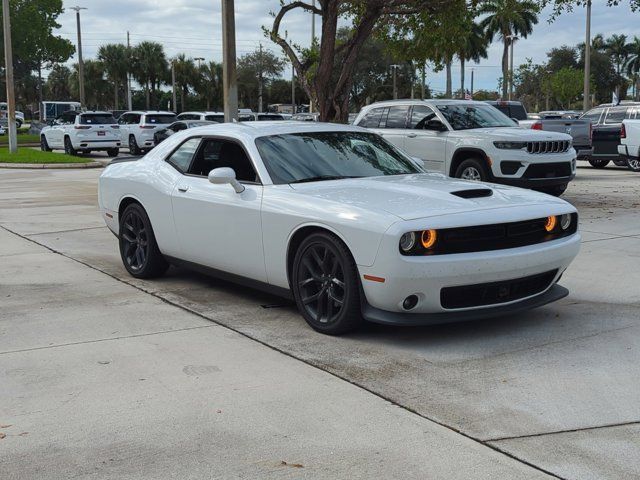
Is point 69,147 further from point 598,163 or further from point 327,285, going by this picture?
point 327,285

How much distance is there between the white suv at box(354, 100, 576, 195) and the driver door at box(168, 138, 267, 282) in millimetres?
6891

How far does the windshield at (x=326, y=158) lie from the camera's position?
652 cm

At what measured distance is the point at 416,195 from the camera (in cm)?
588

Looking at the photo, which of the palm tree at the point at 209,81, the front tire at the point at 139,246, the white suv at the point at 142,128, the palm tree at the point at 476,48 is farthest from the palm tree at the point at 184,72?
the front tire at the point at 139,246

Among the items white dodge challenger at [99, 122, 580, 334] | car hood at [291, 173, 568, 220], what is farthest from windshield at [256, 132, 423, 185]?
car hood at [291, 173, 568, 220]

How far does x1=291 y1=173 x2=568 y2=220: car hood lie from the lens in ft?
18.2

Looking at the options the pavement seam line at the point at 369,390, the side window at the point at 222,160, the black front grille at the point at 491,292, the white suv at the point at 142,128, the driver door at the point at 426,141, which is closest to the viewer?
the pavement seam line at the point at 369,390

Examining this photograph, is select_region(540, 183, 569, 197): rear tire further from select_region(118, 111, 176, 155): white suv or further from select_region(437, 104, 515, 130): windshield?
select_region(118, 111, 176, 155): white suv

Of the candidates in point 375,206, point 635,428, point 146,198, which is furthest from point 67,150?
point 635,428

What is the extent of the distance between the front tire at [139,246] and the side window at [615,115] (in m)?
17.0

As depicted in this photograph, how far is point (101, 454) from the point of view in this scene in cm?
387

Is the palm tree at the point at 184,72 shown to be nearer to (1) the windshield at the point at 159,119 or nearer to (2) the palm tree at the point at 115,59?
(2) the palm tree at the point at 115,59

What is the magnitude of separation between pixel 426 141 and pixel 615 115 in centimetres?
1039

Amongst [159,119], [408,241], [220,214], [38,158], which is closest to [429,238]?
[408,241]
